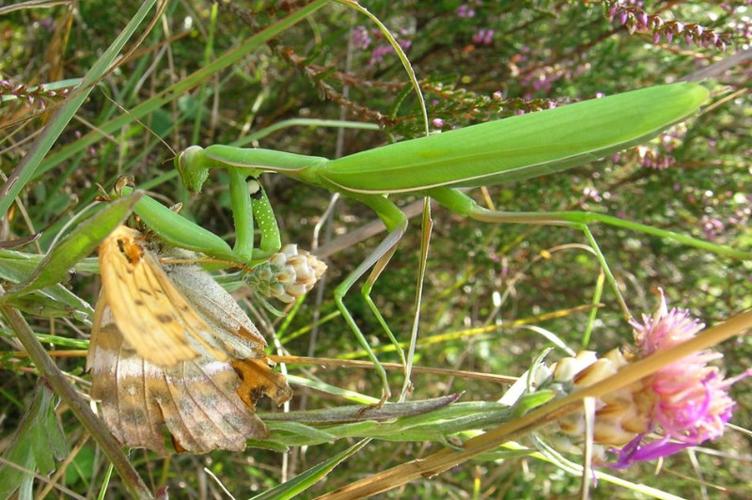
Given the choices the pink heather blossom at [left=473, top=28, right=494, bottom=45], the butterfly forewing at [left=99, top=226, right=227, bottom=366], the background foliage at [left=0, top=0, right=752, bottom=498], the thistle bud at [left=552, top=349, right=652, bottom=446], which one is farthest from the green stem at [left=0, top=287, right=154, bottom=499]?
the pink heather blossom at [left=473, top=28, right=494, bottom=45]

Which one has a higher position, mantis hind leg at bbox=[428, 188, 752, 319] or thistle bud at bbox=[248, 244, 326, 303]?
mantis hind leg at bbox=[428, 188, 752, 319]

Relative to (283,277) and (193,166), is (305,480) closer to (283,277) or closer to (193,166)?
(283,277)

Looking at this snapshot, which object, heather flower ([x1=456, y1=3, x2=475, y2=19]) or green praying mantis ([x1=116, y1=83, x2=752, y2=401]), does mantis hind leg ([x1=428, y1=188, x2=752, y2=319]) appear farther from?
heather flower ([x1=456, y1=3, x2=475, y2=19])

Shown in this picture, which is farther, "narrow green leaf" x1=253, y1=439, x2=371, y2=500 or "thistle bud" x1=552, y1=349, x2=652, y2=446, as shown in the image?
"narrow green leaf" x1=253, y1=439, x2=371, y2=500

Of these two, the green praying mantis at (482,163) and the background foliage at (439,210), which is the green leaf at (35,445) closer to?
the green praying mantis at (482,163)

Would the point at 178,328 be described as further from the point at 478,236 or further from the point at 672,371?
the point at 478,236

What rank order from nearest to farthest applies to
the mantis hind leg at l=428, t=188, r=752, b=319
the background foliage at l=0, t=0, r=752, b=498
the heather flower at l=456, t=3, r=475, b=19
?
1. the mantis hind leg at l=428, t=188, r=752, b=319
2. the background foliage at l=0, t=0, r=752, b=498
3. the heather flower at l=456, t=3, r=475, b=19

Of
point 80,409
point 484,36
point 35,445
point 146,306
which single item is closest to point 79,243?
point 146,306

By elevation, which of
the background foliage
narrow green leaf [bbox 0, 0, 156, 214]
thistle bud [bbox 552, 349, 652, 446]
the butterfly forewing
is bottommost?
the background foliage
